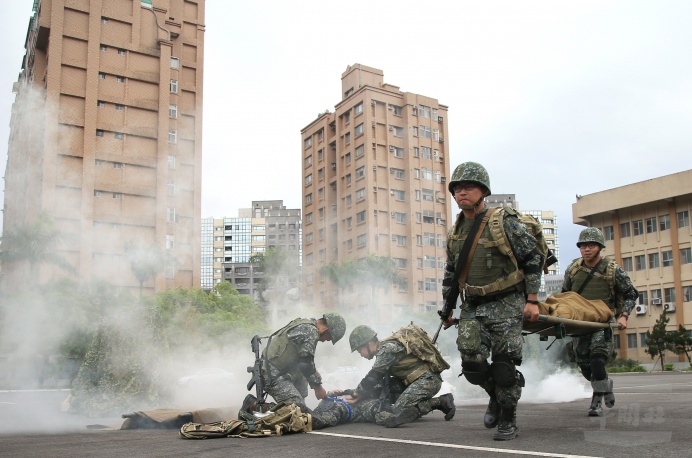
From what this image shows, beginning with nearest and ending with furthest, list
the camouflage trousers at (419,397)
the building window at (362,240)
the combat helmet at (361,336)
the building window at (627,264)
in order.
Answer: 1. the camouflage trousers at (419,397)
2. the combat helmet at (361,336)
3. the building window at (627,264)
4. the building window at (362,240)

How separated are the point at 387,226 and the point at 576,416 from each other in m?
Result: 55.0

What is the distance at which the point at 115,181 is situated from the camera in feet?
101

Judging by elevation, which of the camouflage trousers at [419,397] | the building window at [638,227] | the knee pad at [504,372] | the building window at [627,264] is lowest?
the camouflage trousers at [419,397]

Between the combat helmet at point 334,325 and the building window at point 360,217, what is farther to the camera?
the building window at point 360,217

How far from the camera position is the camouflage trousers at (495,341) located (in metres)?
5.91

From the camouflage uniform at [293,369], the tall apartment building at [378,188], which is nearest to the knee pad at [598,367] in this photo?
the camouflage uniform at [293,369]

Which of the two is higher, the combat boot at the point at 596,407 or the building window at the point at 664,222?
the building window at the point at 664,222

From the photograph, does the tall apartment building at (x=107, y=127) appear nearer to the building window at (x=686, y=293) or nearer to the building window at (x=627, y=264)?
the building window at (x=627, y=264)

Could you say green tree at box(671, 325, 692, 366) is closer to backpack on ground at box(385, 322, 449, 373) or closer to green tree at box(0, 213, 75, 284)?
green tree at box(0, 213, 75, 284)

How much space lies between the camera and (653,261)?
51.4 meters

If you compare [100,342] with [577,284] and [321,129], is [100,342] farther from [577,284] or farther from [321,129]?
[321,129]

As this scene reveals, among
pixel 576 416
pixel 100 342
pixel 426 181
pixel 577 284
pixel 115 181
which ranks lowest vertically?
pixel 576 416

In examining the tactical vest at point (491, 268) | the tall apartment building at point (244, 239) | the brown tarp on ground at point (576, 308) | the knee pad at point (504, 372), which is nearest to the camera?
the knee pad at point (504, 372)

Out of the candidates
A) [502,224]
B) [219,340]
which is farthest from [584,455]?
[219,340]
